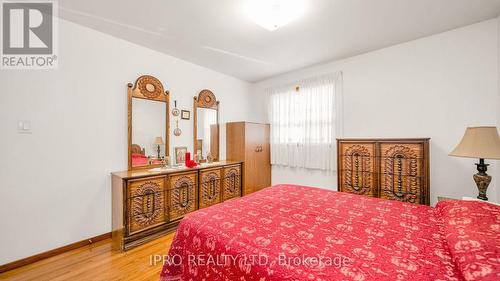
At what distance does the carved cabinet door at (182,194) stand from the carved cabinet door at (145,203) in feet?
0.36

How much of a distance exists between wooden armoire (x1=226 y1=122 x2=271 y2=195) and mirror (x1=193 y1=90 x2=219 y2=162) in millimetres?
310

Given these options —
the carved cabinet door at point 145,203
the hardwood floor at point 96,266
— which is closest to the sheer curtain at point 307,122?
the carved cabinet door at point 145,203

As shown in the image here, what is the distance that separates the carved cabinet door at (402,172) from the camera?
244 cm

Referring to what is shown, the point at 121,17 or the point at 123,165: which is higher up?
the point at 121,17

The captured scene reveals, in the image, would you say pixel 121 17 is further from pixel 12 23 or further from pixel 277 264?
pixel 277 264

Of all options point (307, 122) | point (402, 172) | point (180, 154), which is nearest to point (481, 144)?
→ point (402, 172)

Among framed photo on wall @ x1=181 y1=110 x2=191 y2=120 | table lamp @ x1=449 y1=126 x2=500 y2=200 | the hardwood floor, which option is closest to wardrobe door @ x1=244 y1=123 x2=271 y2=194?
framed photo on wall @ x1=181 y1=110 x2=191 y2=120

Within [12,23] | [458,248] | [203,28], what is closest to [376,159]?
[458,248]

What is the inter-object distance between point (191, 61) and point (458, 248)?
3.70 metres

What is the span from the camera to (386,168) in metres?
2.65

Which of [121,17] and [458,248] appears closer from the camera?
[458,248]

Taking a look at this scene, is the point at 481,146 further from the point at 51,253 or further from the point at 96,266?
the point at 51,253

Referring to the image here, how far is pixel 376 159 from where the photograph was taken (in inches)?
107

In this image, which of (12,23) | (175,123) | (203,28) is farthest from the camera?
(175,123)
